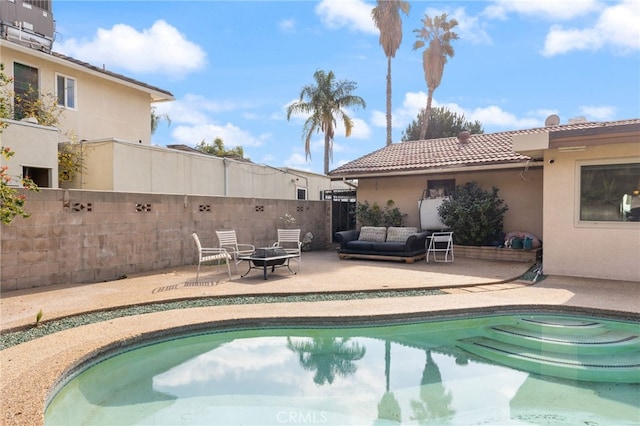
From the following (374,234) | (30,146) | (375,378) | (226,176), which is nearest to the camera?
(375,378)

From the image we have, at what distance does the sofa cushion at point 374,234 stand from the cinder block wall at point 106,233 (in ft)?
12.0

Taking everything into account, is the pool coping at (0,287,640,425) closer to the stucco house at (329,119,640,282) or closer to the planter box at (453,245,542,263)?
the stucco house at (329,119,640,282)

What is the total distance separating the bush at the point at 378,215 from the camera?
14.8m

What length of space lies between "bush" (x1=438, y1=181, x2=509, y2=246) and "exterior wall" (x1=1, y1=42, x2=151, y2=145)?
1365 cm

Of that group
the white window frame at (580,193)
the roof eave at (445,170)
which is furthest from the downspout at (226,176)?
the white window frame at (580,193)

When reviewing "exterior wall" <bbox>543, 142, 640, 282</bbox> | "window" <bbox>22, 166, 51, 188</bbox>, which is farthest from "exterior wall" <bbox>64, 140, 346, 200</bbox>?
"exterior wall" <bbox>543, 142, 640, 282</bbox>

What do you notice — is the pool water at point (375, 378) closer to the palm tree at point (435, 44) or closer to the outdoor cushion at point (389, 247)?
the outdoor cushion at point (389, 247)

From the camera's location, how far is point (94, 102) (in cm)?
1573

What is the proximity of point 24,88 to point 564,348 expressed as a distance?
16.9m

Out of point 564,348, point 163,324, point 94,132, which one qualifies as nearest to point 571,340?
point 564,348

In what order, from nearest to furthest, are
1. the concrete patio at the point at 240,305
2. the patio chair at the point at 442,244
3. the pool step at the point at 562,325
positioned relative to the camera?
the concrete patio at the point at 240,305
the pool step at the point at 562,325
the patio chair at the point at 442,244

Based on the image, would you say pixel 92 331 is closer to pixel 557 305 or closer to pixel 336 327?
pixel 336 327

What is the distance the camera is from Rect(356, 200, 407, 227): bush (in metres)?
14.8

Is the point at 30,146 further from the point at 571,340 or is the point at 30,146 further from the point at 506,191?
the point at 506,191
